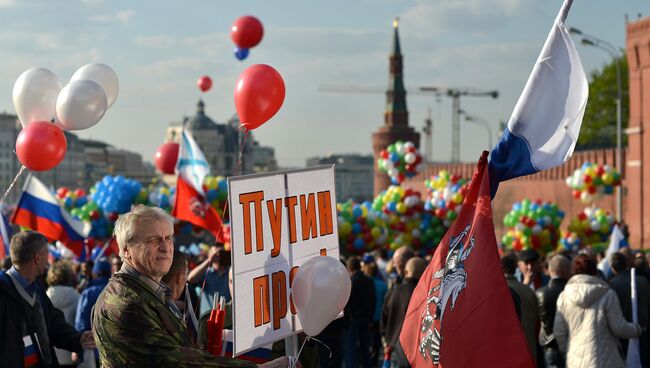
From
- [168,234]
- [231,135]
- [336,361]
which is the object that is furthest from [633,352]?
[231,135]

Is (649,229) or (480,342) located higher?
(480,342)

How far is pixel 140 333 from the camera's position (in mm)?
3049

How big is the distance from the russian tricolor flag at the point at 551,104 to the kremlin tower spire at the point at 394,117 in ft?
258

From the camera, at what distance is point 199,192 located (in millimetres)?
14969

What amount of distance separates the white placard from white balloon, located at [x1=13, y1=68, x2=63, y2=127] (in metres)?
2.30

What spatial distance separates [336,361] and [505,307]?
201 inches

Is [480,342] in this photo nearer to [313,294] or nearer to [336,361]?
[313,294]

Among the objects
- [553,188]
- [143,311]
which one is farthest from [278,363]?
[553,188]

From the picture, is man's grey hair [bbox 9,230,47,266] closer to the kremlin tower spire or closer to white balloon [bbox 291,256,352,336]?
white balloon [bbox 291,256,352,336]

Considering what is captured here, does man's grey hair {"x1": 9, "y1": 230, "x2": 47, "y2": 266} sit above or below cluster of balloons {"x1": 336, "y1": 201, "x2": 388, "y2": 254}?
above

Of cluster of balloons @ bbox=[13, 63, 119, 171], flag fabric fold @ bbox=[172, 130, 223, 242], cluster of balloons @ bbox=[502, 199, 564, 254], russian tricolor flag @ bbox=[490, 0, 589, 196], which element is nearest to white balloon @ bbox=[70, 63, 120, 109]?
cluster of balloons @ bbox=[13, 63, 119, 171]

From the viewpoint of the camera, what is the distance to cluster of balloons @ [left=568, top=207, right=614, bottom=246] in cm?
2427

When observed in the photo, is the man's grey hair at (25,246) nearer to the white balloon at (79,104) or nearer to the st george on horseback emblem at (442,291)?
the white balloon at (79,104)

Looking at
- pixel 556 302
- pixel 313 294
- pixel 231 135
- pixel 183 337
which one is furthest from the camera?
pixel 231 135
